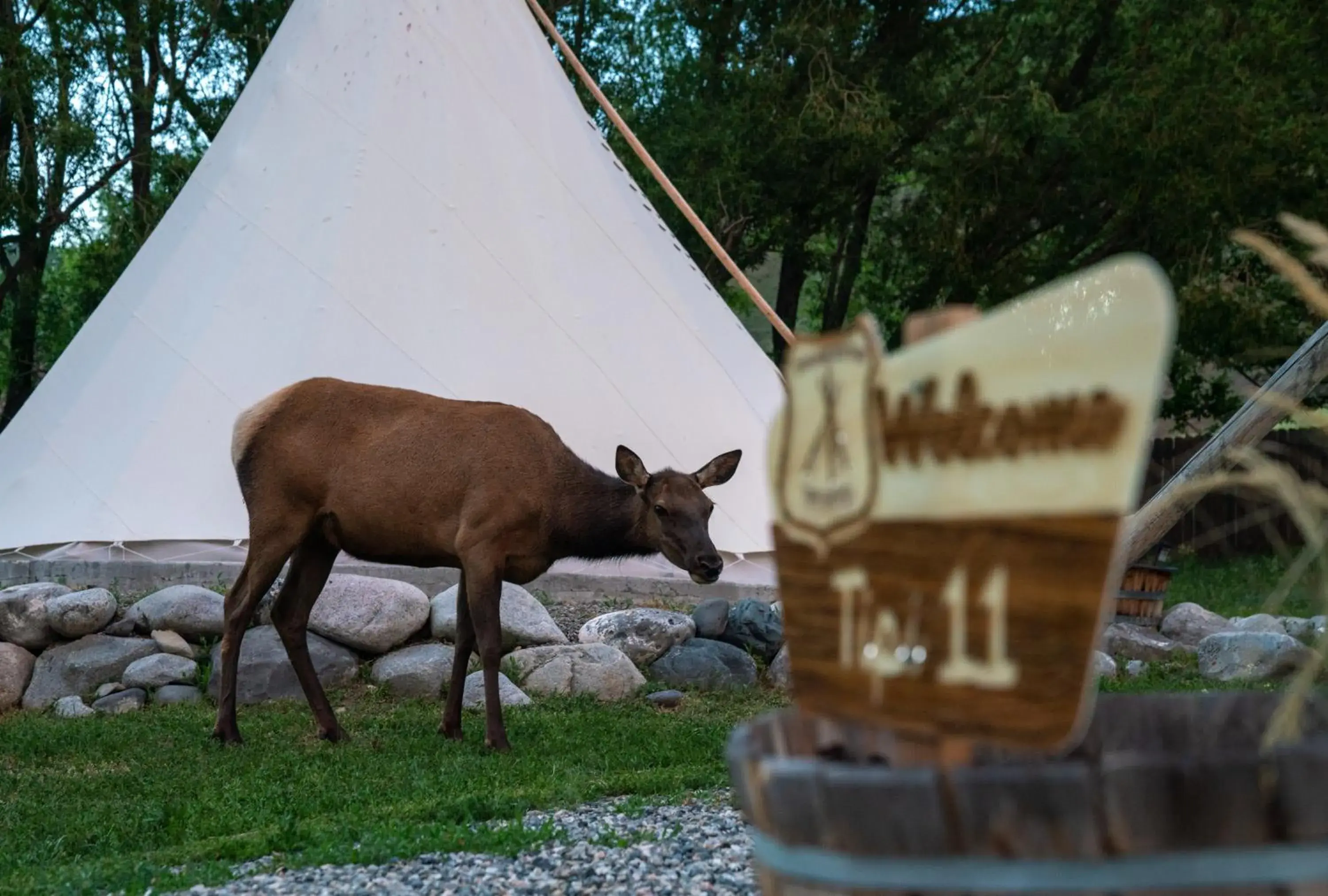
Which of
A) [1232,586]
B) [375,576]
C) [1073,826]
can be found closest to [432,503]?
[375,576]

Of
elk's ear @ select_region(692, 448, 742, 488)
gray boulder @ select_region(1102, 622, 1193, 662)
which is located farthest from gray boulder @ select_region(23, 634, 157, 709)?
gray boulder @ select_region(1102, 622, 1193, 662)

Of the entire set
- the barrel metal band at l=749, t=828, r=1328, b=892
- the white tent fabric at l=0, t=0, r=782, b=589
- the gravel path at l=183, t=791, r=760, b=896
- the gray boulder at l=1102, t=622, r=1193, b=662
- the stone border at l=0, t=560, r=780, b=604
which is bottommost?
the gravel path at l=183, t=791, r=760, b=896

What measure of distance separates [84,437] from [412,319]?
2.44 metres

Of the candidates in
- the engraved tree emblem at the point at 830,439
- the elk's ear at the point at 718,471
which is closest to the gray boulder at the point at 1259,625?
the elk's ear at the point at 718,471

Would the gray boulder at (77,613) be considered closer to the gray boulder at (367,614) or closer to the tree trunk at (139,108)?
the gray boulder at (367,614)

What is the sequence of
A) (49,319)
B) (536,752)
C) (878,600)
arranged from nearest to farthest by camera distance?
1. (878,600)
2. (536,752)
3. (49,319)

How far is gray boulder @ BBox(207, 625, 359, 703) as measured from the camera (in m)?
7.80

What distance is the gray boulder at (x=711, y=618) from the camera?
8.70 m

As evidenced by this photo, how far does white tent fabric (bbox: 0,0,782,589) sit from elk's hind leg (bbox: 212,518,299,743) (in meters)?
2.79

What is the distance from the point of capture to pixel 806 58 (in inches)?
694

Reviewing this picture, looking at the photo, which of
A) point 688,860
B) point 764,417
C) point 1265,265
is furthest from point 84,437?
point 1265,265

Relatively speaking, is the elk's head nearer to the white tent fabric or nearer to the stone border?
the stone border

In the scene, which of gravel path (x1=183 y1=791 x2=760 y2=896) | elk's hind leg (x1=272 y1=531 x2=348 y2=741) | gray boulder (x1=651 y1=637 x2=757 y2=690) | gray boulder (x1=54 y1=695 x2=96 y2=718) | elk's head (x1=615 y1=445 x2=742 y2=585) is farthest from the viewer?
gray boulder (x1=651 y1=637 x2=757 y2=690)

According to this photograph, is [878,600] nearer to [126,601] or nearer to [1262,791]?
[1262,791]
